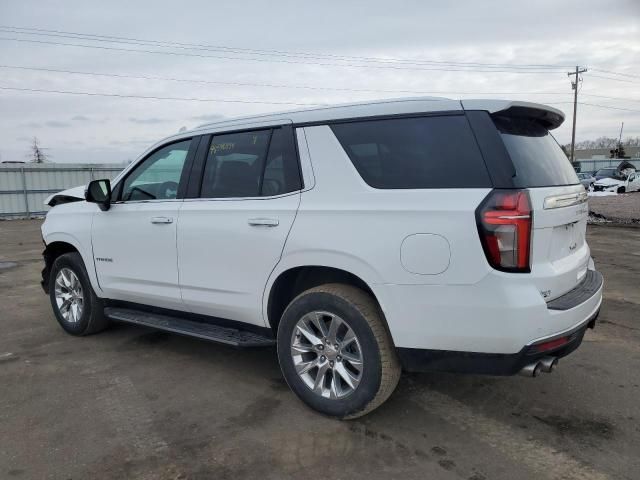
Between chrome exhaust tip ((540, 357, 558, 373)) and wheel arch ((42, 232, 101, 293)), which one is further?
wheel arch ((42, 232, 101, 293))

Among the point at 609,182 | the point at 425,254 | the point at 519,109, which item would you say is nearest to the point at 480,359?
the point at 425,254

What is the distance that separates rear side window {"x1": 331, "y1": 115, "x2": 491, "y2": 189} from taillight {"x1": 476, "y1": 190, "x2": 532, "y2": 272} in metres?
0.14

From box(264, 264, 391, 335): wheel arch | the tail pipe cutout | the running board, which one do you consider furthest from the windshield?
the tail pipe cutout

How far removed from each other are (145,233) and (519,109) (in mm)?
2952

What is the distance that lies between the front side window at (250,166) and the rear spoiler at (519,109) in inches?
47.3

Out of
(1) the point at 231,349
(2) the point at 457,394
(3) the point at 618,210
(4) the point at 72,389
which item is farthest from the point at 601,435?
(3) the point at 618,210

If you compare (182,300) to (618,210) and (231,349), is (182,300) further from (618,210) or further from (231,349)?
(618,210)

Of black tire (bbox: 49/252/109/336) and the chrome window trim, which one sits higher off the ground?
the chrome window trim

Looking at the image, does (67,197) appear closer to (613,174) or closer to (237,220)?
(237,220)

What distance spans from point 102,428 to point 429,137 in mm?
2697

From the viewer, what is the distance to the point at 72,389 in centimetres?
389

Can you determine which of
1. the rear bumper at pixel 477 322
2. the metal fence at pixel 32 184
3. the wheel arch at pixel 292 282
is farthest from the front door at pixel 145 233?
the metal fence at pixel 32 184

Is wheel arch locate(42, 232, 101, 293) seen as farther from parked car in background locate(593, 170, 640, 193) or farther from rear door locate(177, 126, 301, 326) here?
parked car in background locate(593, 170, 640, 193)

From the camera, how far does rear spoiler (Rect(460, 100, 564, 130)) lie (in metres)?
2.89
